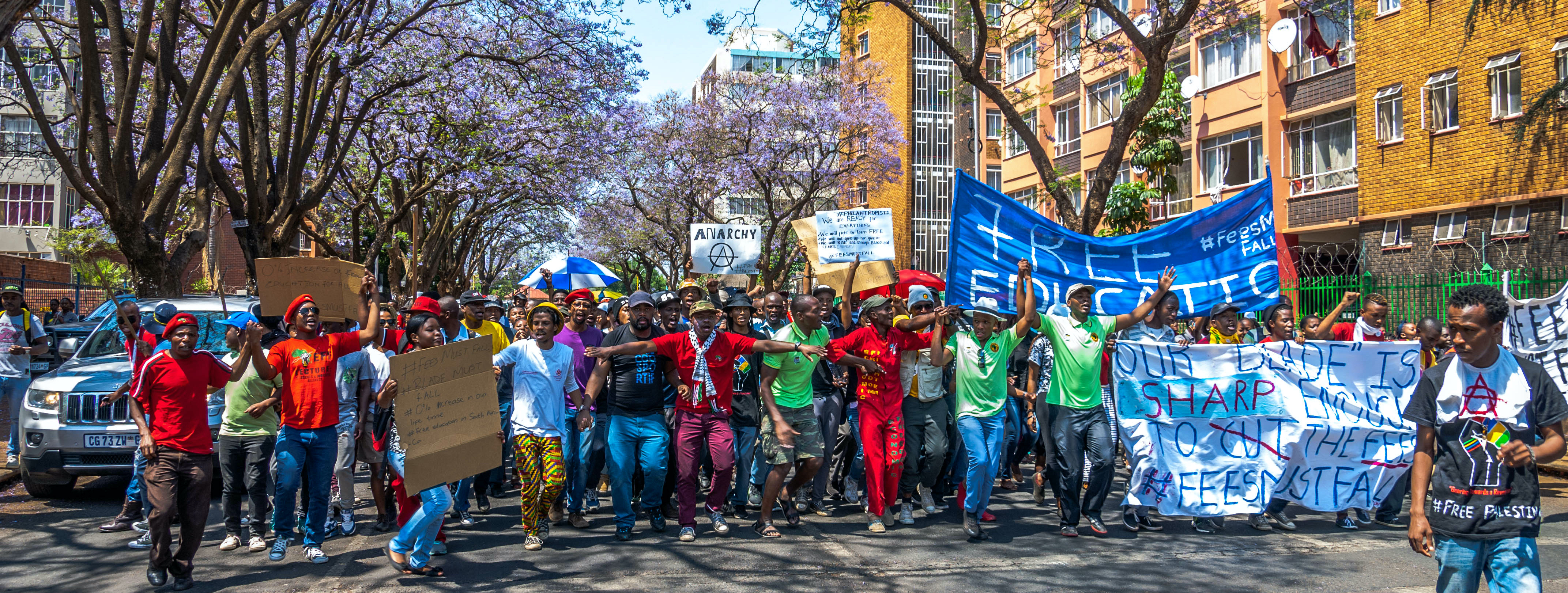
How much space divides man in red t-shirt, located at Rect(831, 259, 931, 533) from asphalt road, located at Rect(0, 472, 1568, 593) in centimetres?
28

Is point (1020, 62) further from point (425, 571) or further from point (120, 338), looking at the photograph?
point (425, 571)

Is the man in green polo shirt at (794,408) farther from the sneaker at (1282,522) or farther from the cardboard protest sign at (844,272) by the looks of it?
the cardboard protest sign at (844,272)

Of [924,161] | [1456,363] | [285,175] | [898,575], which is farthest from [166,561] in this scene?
[924,161]

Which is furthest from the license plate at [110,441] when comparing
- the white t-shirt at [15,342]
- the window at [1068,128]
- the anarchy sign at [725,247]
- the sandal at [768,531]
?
the window at [1068,128]

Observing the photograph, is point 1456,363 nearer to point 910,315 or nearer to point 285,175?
point 910,315

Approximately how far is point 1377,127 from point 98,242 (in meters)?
39.7

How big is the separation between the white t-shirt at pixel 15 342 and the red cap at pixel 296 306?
7.55 meters

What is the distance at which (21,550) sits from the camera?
700cm

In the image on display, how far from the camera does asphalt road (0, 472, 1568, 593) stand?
6.10m

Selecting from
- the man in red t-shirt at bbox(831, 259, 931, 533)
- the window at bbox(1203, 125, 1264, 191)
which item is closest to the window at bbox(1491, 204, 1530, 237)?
the window at bbox(1203, 125, 1264, 191)

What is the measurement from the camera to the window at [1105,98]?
30.0 metres

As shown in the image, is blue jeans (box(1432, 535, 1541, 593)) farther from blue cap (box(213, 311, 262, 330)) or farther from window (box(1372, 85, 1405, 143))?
window (box(1372, 85, 1405, 143))

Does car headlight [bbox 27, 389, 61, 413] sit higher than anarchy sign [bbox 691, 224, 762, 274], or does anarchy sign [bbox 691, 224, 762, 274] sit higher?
anarchy sign [bbox 691, 224, 762, 274]

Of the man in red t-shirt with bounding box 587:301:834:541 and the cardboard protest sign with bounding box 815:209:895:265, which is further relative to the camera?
the cardboard protest sign with bounding box 815:209:895:265
